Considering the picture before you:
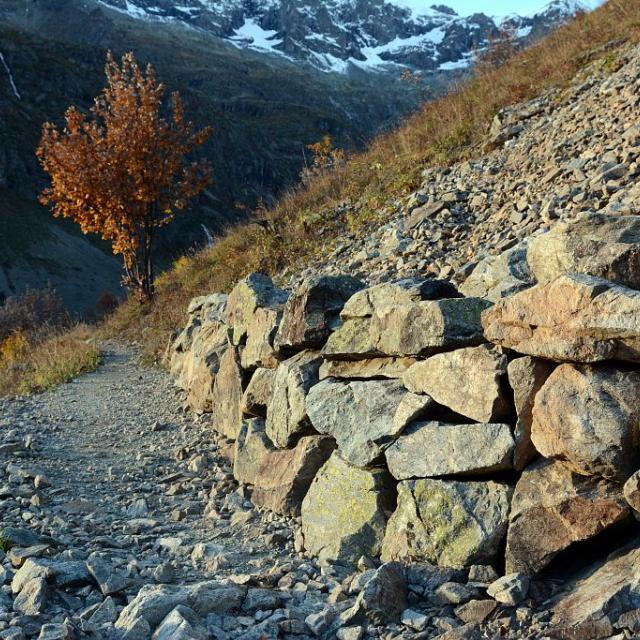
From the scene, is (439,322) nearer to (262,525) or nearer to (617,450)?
(617,450)

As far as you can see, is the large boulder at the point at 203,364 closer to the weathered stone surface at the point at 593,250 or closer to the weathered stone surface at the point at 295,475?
the weathered stone surface at the point at 295,475

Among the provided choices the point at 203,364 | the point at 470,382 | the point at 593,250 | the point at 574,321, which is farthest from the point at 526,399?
the point at 203,364

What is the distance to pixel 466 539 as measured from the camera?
418cm

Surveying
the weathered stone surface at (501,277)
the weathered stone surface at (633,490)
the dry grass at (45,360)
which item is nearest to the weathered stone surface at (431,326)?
the weathered stone surface at (501,277)

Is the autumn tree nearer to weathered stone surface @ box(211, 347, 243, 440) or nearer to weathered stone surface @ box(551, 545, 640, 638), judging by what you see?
weathered stone surface @ box(211, 347, 243, 440)

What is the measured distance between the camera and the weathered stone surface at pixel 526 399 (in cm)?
408

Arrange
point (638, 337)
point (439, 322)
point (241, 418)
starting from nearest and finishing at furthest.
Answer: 1. point (638, 337)
2. point (439, 322)
3. point (241, 418)

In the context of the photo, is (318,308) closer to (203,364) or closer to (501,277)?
(501,277)

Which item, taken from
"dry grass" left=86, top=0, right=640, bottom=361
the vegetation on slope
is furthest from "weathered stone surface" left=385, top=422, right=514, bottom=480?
"dry grass" left=86, top=0, right=640, bottom=361

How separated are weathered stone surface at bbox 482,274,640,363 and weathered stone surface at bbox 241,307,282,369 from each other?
3.43m

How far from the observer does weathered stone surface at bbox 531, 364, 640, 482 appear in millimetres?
3557

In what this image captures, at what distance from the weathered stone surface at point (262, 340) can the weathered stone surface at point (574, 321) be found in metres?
3.43

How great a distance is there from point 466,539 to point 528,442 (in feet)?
2.45

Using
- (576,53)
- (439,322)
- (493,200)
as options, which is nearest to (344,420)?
(439,322)
